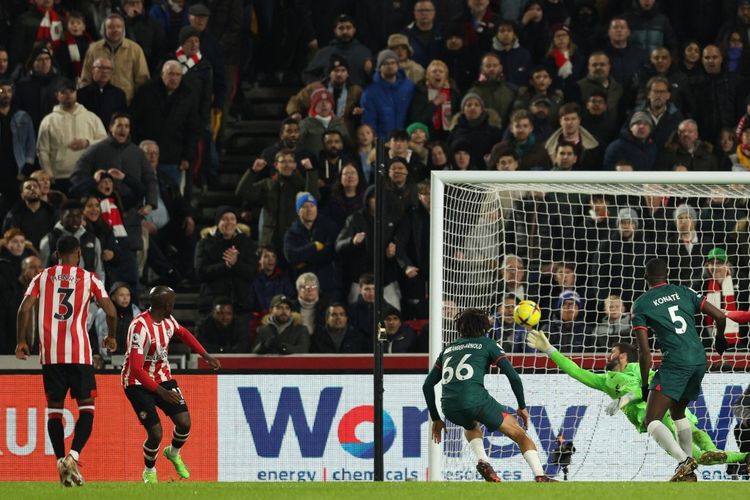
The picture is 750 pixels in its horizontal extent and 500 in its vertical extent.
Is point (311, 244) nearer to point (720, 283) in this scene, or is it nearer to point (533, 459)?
point (720, 283)

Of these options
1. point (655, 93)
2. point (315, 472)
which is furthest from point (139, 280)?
point (655, 93)

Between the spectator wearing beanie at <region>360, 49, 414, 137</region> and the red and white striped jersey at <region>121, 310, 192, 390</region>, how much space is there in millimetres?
5255

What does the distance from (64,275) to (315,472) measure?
3.41 m

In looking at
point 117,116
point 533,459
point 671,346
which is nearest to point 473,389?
point 533,459

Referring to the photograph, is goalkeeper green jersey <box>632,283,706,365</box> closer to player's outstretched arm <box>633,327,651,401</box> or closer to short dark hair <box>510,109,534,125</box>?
player's outstretched arm <box>633,327,651,401</box>

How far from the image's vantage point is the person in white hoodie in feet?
55.4

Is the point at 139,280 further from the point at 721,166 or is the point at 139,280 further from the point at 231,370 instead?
the point at 721,166

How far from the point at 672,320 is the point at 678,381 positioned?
43 centimetres

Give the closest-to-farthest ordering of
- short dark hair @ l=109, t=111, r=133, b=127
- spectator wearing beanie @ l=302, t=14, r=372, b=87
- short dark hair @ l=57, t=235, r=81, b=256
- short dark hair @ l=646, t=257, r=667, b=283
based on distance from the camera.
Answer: short dark hair @ l=646, t=257, r=667, b=283
short dark hair @ l=57, t=235, r=81, b=256
short dark hair @ l=109, t=111, r=133, b=127
spectator wearing beanie @ l=302, t=14, r=372, b=87

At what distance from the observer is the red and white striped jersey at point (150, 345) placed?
40.7 ft

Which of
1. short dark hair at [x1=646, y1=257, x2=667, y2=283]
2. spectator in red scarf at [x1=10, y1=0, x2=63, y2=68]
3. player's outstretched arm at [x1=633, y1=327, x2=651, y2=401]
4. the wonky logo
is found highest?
spectator in red scarf at [x1=10, y1=0, x2=63, y2=68]

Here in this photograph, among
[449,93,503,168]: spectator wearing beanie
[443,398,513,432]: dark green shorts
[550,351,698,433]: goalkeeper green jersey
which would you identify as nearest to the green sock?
[550,351,698,433]: goalkeeper green jersey

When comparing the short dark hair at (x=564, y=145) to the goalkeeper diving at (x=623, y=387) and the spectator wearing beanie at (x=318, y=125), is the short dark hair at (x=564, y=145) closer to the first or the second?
the spectator wearing beanie at (x=318, y=125)

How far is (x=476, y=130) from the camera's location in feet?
55.1
